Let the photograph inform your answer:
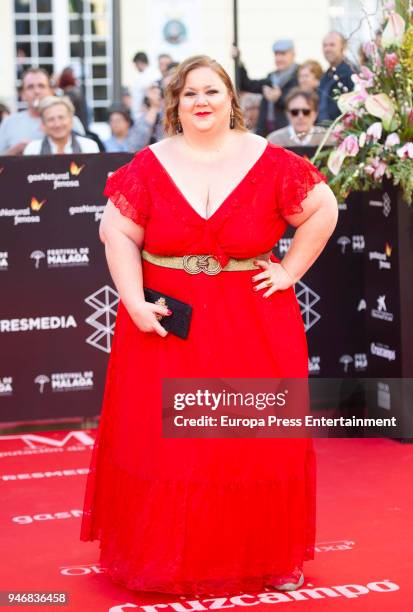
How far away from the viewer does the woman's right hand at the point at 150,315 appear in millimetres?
4789

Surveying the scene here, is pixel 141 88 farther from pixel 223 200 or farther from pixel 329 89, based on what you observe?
pixel 223 200

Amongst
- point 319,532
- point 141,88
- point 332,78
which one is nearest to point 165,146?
point 319,532

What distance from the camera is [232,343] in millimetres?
4828

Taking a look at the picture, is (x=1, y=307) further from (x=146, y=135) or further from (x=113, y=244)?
(x=146, y=135)

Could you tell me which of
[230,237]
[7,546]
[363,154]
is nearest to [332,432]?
[363,154]

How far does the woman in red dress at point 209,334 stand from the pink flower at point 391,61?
237cm

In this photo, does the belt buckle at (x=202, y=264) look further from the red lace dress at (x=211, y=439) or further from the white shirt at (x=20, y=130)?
the white shirt at (x=20, y=130)

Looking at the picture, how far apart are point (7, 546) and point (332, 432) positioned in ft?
8.63

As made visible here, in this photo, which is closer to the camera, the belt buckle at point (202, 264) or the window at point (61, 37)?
the belt buckle at point (202, 264)

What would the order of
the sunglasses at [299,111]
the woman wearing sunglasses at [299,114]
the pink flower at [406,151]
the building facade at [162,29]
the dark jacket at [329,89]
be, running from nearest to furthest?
the pink flower at [406,151] < the woman wearing sunglasses at [299,114] < the sunglasses at [299,111] < the dark jacket at [329,89] < the building facade at [162,29]

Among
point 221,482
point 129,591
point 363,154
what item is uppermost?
point 363,154

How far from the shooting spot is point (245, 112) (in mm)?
10148

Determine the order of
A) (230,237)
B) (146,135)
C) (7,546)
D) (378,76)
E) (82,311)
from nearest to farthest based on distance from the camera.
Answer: (230,237), (7,546), (378,76), (82,311), (146,135)

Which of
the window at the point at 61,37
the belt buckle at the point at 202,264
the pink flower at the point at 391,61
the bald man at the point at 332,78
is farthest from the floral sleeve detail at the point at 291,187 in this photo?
the window at the point at 61,37
